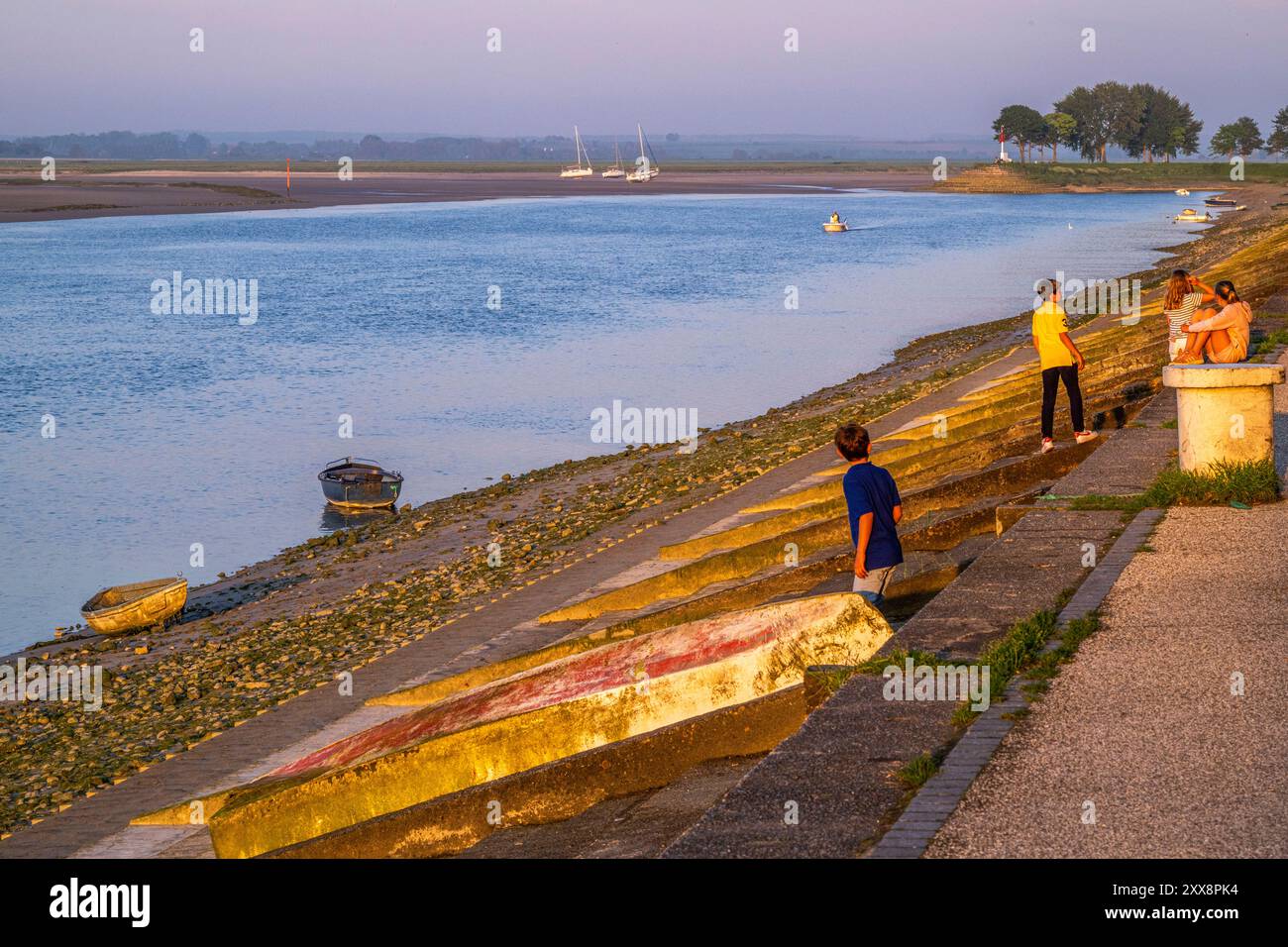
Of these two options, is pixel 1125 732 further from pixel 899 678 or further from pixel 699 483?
pixel 699 483

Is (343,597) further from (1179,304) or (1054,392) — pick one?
(1179,304)

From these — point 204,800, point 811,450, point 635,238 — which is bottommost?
point 204,800

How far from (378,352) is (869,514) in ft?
147

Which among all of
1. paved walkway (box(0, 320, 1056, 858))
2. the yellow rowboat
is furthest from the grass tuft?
paved walkway (box(0, 320, 1056, 858))

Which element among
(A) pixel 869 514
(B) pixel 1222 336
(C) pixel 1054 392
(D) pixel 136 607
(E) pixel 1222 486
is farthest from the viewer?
(D) pixel 136 607

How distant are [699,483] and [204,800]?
13660 millimetres

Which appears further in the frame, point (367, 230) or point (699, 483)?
point (367, 230)

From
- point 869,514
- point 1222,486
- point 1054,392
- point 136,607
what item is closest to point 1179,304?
point 1054,392

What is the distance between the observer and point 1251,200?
476 feet

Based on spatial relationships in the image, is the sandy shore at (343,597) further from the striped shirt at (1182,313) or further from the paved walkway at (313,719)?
the striped shirt at (1182,313)

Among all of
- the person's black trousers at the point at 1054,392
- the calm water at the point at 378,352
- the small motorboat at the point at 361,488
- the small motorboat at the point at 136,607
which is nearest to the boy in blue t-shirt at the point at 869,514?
the person's black trousers at the point at 1054,392

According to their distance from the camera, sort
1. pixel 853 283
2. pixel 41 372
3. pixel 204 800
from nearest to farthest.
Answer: pixel 204 800
pixel 41 372
pixel 853 283

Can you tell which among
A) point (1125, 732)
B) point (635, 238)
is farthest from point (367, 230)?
point (1125, 732)

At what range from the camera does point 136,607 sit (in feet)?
67.4
